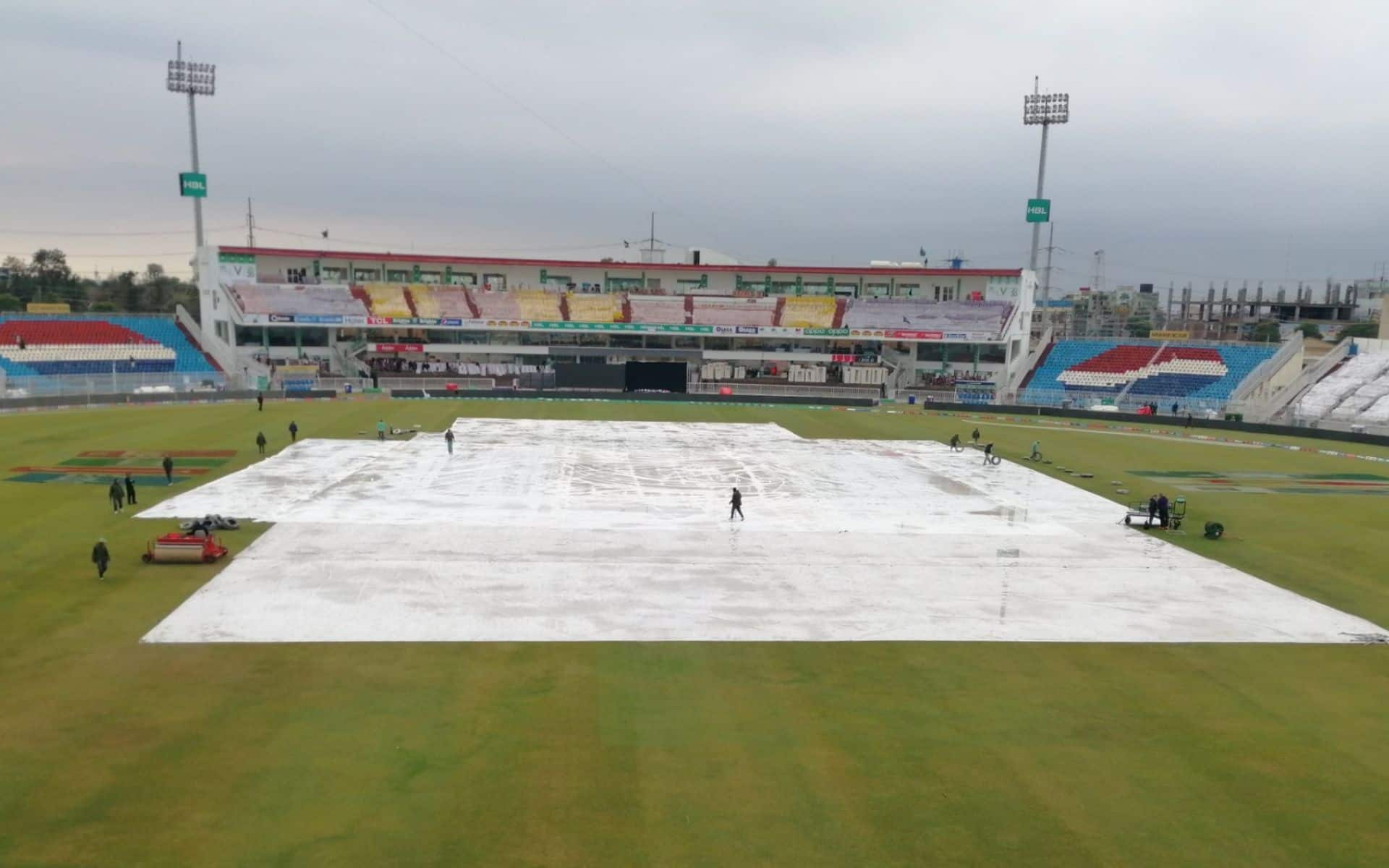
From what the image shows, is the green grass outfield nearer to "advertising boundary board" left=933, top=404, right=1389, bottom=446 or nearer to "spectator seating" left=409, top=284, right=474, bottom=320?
"advertising boundary board" left=933, top=404, right=1389, bottom=446

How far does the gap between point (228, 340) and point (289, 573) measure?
63.1 metres

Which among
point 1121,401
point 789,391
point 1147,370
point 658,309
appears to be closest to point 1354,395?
point 1147,370

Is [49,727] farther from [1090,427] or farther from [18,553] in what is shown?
[1090,427]

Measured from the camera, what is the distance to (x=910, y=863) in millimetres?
10125

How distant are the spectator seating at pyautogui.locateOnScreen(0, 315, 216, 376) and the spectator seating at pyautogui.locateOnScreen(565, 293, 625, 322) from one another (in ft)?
104

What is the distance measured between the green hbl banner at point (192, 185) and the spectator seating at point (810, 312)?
5356 centimetres

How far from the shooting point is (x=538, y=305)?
82.2m

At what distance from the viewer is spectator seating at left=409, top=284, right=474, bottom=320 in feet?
257

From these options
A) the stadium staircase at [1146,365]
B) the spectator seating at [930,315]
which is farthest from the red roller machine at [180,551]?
the spectator seating at [930,315]

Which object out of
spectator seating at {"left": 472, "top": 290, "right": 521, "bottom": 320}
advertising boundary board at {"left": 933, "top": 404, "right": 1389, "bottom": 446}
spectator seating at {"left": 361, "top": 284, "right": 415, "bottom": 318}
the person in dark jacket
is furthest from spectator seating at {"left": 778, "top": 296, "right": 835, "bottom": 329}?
the person in dark jacket

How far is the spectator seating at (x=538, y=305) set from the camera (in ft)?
264

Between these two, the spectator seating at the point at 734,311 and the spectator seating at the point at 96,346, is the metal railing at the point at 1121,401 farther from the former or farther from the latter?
the spectator seating at the point at 96,346

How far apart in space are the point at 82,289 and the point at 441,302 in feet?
295

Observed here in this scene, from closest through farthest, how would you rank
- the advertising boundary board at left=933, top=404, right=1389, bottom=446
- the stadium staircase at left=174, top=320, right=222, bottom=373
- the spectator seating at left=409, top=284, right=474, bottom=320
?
the advertising boundary board at left=933, top=404, right=1389, bottom=446
the stadium staircase at left=174, top=320, right=222, bottom=373
the spectator seating at left=409, top=284, right=474, bottom=320
